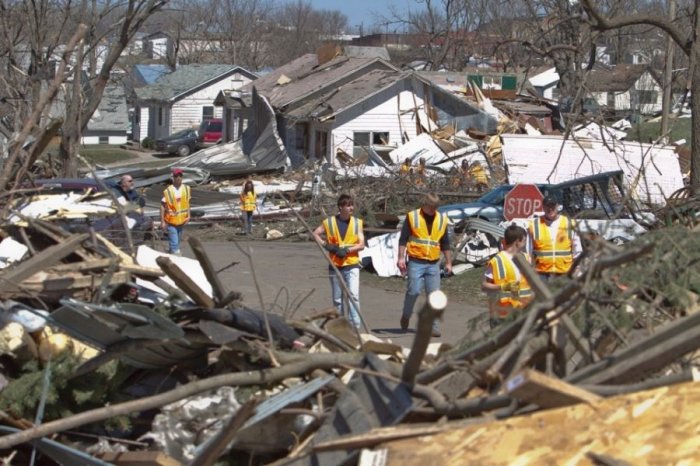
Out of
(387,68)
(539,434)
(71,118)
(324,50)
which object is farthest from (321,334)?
(324,50)

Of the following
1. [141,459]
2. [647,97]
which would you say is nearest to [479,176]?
[141,459]

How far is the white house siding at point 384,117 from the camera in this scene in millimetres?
34719

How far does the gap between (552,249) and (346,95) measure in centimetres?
2524

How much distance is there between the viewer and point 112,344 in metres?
6.38

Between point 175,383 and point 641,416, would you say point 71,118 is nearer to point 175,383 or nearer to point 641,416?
point 175,383

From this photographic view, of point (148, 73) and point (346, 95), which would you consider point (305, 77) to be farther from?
point (148, 73)

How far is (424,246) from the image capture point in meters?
11.6

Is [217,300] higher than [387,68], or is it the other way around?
[387,68]

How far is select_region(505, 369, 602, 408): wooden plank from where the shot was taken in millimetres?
4492

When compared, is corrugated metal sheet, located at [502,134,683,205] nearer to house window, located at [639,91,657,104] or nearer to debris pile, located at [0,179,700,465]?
debris pile, located at [0,179,700,465]

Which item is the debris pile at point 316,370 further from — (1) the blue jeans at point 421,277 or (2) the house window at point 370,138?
(2) the house window at point 370,138

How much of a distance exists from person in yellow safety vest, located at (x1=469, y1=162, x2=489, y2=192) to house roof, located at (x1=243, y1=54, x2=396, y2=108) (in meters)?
10.7

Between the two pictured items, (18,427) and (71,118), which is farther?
(71,118)

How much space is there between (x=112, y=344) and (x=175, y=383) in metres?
0.45
